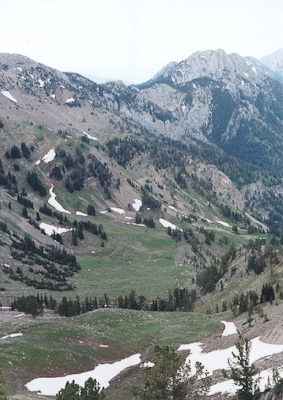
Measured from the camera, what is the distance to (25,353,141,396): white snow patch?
47844mm

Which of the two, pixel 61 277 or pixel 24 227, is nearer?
pixel 61 277

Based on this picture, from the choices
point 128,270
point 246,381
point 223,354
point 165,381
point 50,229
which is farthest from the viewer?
point 50,229

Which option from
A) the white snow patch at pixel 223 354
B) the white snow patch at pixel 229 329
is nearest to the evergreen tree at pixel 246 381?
the white snow patch at pixel 223 354

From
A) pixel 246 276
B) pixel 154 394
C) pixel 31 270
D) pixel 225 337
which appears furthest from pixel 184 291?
pixel 154 394

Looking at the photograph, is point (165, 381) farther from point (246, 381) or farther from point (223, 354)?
point (223, 354)

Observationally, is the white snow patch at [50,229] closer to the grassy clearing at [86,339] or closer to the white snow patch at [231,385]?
the grassy clearing at [86,339]

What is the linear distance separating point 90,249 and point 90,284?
135ft

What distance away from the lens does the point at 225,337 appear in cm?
6081

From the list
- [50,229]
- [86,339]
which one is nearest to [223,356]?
[86,339]

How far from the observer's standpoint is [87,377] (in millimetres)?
53531

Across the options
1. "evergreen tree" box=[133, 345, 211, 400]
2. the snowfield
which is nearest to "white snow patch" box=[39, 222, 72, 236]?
the snowfield

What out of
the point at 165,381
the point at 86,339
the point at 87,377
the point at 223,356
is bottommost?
the point at 86,339

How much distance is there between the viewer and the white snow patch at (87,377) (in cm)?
4784

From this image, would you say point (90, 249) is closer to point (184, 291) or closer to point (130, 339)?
point (184, 291)
